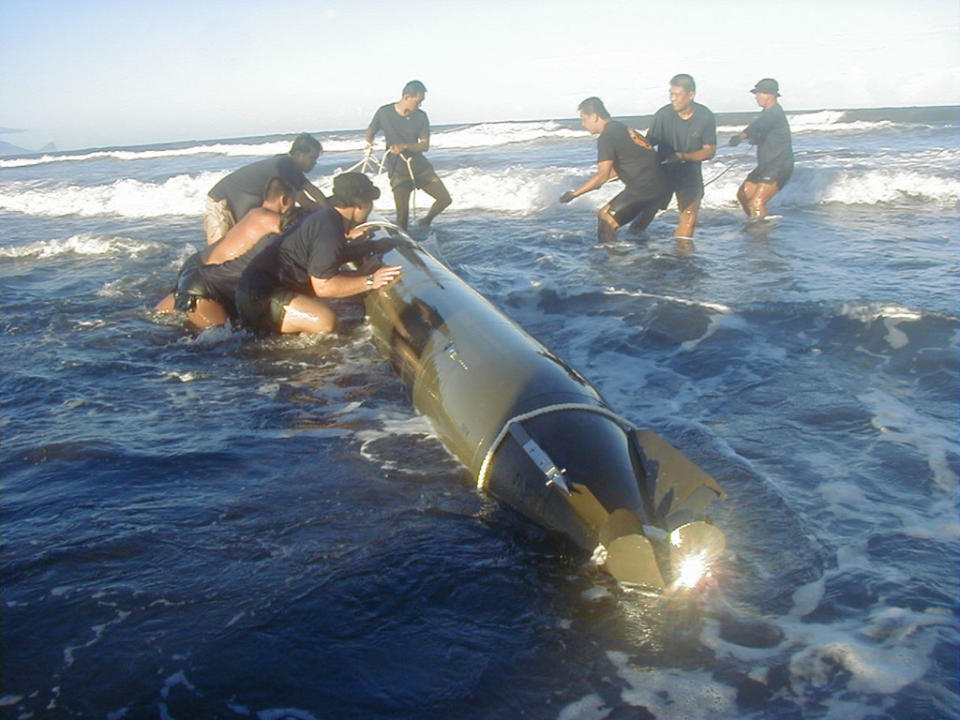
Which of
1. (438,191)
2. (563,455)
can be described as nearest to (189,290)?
(563,455)

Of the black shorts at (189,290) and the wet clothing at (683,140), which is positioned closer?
the black shorts at (189,290)

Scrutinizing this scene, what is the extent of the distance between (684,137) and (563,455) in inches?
286

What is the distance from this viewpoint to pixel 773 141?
1102 centimetres

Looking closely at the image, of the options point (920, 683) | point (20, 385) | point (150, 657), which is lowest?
point (920, 683)

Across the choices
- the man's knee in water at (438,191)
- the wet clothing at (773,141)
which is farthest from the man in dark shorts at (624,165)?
the man's knee in water at (438,191)

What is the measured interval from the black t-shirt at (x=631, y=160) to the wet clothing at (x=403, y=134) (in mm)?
2902

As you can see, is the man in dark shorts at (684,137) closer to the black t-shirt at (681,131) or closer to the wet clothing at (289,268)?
the black t-shirt at (681,131)

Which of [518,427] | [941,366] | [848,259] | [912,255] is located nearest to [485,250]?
[848,259]

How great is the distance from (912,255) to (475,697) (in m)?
8.83

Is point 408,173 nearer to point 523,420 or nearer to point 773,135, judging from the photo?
point 773,135

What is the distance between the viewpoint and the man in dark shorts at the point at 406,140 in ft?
35.1

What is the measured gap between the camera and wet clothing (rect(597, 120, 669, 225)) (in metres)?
9.32

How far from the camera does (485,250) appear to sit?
11.3 meters

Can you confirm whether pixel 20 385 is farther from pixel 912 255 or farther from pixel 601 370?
pixel 912 255
